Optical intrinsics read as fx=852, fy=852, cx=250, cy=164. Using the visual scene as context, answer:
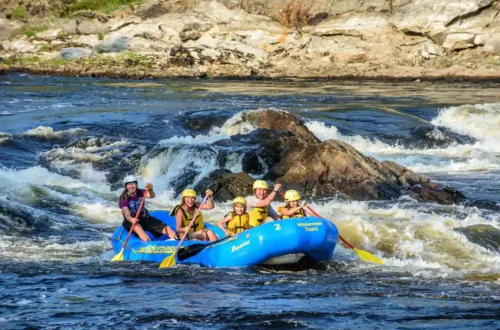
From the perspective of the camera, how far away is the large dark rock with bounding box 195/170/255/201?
1455cm

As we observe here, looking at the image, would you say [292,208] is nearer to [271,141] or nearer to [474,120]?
[271,141]

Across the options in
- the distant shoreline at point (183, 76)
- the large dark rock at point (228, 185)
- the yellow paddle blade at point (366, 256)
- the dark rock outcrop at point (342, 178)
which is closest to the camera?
the yellow paddle blade at point (366, 256)

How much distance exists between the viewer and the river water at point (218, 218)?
796 cm

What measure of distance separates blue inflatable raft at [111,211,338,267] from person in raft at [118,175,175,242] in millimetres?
875

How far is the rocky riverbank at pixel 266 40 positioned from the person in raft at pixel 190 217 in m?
28.3

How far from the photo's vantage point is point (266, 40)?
142 ft

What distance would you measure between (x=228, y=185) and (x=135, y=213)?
3365mm

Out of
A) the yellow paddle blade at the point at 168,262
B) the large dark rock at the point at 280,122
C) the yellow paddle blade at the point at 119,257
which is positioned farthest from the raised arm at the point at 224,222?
the large dark rock at the point at 280,122

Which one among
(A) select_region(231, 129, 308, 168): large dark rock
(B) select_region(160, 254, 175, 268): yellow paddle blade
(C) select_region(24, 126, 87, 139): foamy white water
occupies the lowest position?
(B) select_region(160, 254, 175, 268): yellow paddle blade

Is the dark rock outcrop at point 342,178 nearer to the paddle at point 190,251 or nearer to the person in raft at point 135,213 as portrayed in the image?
the person in raft at point 135,213

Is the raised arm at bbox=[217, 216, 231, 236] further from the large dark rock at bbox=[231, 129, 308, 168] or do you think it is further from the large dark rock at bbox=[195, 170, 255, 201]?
the large dark rock at bbox=[231, 129, 308, 168]

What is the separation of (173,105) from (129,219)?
1585 cm

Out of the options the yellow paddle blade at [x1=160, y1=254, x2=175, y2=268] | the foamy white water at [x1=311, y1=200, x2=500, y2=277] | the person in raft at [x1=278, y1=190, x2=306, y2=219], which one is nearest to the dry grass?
the foamy white water at [x1=311, y1=200, x2=500, y2=277]

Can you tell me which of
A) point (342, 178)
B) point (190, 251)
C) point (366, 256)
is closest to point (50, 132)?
point (342, 178)
